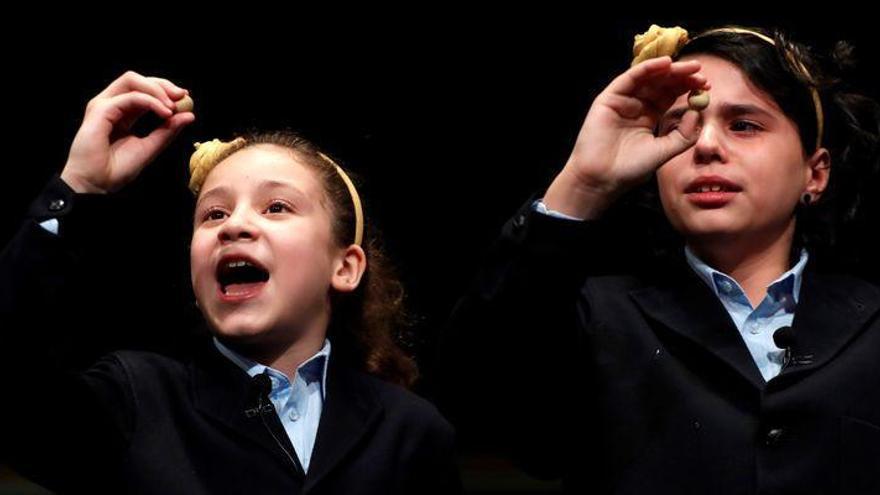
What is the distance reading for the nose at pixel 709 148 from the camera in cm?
195

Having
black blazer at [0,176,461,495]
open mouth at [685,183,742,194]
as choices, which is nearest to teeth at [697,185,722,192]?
open mouth at [685,183,742,194]

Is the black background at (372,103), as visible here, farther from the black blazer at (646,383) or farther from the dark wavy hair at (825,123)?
the black blazer at (646,383)

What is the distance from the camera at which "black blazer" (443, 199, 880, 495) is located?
175 cm

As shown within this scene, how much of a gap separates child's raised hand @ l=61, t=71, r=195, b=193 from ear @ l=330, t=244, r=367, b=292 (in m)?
0.34

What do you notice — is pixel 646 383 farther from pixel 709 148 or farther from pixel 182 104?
pixel 182 104

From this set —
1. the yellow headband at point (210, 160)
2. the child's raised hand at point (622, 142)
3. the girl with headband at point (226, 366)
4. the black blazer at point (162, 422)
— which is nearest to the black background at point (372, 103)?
the yellow headband at point (210, 160)

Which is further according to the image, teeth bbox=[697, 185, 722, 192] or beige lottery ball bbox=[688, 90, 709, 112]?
teeth bbox=[697, 185, 722, 192]

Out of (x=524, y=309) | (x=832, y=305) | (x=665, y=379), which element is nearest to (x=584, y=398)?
(x=665, y=379)

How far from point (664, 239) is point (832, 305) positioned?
29 centimetres

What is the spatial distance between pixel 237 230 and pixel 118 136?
0.65 ft

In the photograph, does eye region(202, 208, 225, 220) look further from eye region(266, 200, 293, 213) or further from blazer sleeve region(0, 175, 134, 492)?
blazer sleeve region(0, 175, 134, 492)

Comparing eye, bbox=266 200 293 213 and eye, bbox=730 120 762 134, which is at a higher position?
eye, bbox=730 120 762 134

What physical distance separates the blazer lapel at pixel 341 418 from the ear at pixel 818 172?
2.40ft

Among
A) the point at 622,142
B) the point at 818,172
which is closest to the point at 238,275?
the point at 622,142
